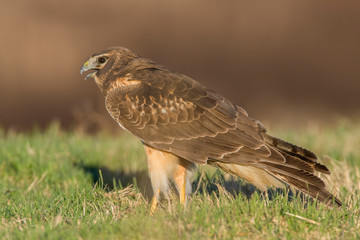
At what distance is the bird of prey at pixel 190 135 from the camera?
6.13 m

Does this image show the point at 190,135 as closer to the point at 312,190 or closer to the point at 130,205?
the point at 130,205

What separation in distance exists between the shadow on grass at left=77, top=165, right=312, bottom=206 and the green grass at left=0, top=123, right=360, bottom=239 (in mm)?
16

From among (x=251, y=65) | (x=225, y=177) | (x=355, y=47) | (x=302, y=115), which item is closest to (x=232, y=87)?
(x=251, y=65)

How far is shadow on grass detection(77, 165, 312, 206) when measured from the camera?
6.80 meters

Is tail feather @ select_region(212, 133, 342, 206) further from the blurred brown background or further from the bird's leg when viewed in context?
the blurred brown background

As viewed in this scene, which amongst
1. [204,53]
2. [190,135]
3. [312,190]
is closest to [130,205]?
[190,135]

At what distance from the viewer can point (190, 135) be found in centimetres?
643

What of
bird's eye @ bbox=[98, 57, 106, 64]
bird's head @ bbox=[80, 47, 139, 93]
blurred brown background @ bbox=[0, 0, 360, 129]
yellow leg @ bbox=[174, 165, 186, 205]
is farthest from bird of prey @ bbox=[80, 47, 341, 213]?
blurred brown background @ bbox=[0, 0, 360, 129]

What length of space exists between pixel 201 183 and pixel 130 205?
1.52 metres

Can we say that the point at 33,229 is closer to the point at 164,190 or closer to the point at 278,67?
the point at 164,190

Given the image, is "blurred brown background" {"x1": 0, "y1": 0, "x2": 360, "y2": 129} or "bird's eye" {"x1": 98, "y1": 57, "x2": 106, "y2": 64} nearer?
"bird's eye" {"x1": 98, "y1": 57, "x2": 106, "y2": 64}

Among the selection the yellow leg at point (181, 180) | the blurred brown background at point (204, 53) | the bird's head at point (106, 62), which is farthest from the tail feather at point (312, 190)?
the blurred brown background at point (204, 53)

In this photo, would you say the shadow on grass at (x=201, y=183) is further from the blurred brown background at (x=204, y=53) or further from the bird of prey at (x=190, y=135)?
the blurred brown background at (x=204, y=53)

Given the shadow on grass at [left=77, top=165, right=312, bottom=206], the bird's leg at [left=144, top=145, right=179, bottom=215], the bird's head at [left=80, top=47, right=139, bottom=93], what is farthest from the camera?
the bird's head at [left=80, top=47, right=139, bottom=93]
